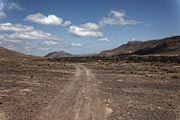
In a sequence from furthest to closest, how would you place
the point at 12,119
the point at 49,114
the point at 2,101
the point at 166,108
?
the point at 2,101, the point at 166,108, the point at 49,114, the point at 12,119

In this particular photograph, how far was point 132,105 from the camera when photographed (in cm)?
1598

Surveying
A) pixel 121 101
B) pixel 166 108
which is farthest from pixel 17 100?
pixel 166 108

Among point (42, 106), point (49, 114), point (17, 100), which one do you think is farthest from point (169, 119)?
point (17, 100)

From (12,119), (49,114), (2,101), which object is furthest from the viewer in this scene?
(2,101)

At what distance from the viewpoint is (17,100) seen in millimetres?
16844

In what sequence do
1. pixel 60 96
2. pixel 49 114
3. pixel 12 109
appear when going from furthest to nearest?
pixel 60 96 < pixel 12 109 < pixel 49 114

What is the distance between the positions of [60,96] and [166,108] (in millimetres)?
6093

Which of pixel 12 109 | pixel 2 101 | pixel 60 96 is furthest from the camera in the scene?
pixel 60 96

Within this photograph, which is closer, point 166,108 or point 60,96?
point 166,108

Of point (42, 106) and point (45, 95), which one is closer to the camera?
point (42, 106)

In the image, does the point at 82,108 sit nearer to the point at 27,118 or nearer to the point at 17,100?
the point at 27,118

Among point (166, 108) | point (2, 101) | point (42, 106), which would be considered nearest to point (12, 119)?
point (42, 106)

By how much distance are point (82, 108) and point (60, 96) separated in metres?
4.17

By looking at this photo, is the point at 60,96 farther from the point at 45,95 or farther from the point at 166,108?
the point at 166,108
